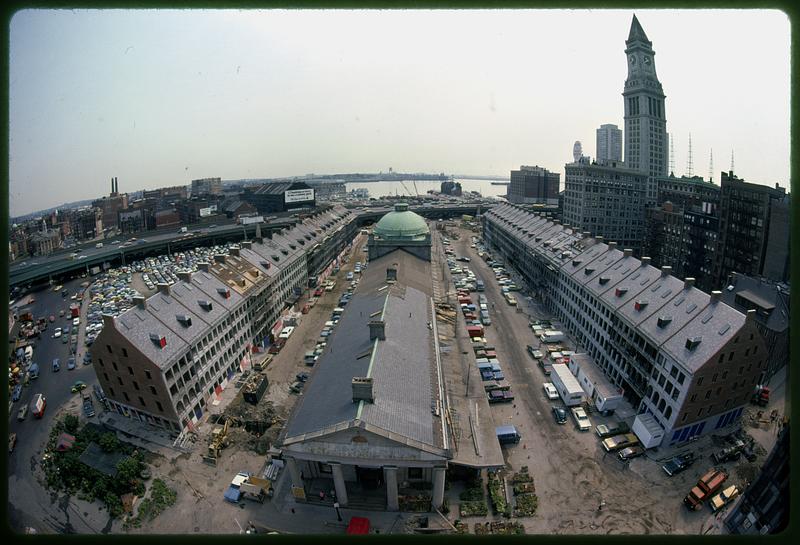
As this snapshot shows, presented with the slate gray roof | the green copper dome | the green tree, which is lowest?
the green tree

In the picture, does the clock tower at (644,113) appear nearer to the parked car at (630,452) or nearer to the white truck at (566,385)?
the white truck at (566,385)

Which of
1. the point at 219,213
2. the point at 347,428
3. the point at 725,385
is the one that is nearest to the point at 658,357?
the point at 725,385

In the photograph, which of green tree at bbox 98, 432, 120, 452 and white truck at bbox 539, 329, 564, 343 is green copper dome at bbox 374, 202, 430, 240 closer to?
white truck at bbox 539, 329, 564, 343

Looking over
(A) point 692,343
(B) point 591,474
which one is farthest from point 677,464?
(A) point 692,343

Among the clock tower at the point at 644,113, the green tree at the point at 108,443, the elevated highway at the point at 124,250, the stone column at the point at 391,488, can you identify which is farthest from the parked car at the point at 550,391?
the clock tower at the point at 644,113

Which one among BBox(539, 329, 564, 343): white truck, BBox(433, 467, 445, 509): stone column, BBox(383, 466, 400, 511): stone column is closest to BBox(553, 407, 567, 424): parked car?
BBox(539, 329, 564, 343): white truck

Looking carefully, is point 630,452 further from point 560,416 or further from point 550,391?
point 550,391

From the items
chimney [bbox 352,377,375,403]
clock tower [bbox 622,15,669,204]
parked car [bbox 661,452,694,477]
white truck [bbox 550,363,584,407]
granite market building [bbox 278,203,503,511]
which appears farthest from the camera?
clock tower [bbox 622,15,669,204]
